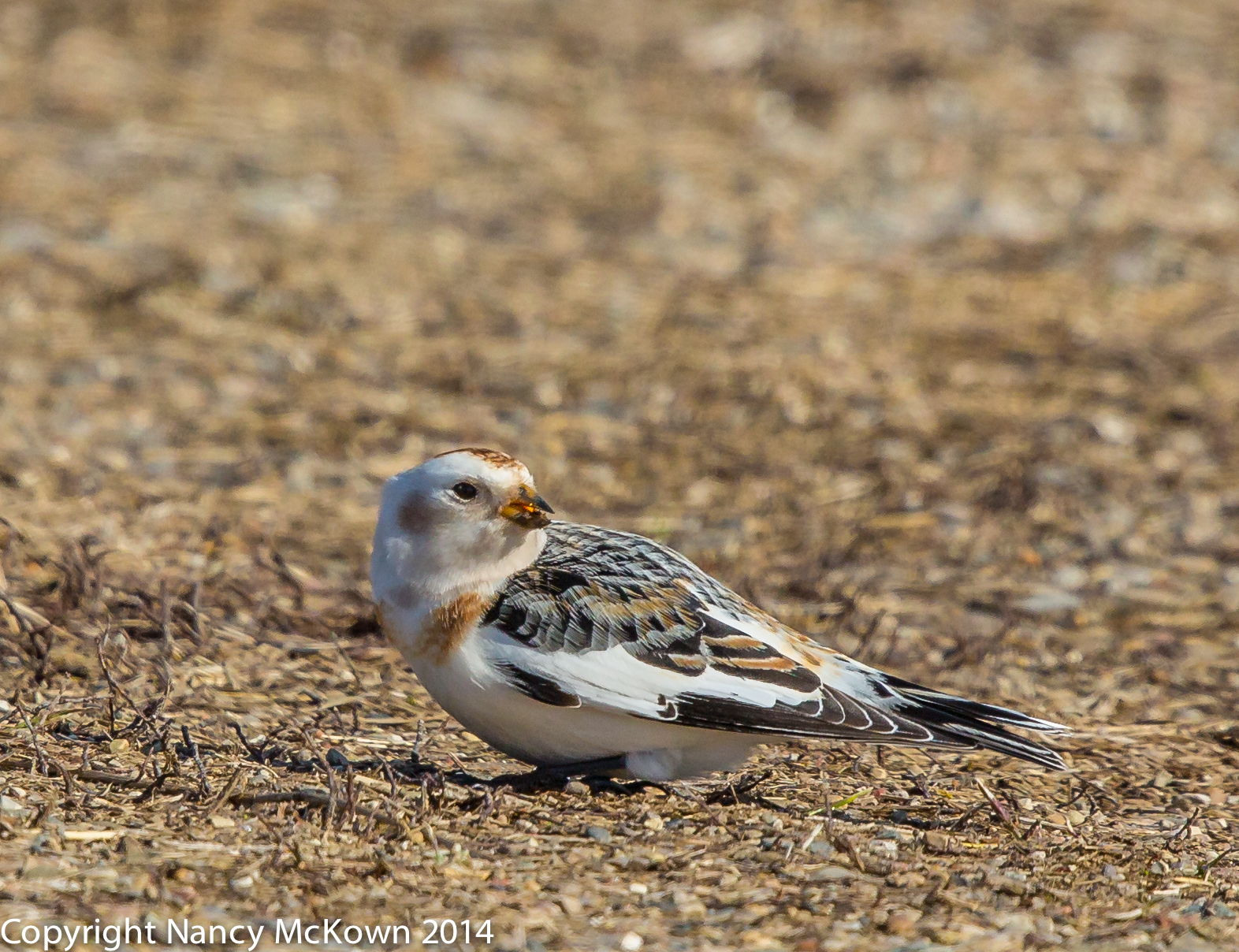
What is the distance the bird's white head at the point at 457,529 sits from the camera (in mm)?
4414

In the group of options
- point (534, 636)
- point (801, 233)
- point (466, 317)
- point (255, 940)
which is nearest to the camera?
point (255, 940)

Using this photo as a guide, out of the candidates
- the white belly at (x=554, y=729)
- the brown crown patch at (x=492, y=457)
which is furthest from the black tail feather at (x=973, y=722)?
the brown crown patch at (x=492, y=457)

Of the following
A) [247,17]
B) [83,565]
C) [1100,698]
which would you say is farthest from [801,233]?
[83,565]

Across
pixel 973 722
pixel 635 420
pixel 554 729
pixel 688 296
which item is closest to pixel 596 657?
pixel 554 729

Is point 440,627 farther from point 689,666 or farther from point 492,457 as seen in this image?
point 689,666

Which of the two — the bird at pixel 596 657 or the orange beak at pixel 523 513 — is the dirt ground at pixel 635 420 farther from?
the orange beak at pixel 523 513

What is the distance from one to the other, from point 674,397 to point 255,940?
5.20 metres

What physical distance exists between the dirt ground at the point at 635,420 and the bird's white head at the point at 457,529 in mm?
489

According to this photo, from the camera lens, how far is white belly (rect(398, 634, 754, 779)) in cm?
429

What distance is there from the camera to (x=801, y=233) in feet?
33.5

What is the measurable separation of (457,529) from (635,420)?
Answer: 3.73 meters

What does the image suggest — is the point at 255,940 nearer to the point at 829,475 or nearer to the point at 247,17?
Result: the point at 829,475

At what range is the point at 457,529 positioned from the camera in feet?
14.6

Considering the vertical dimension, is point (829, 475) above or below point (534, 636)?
below
